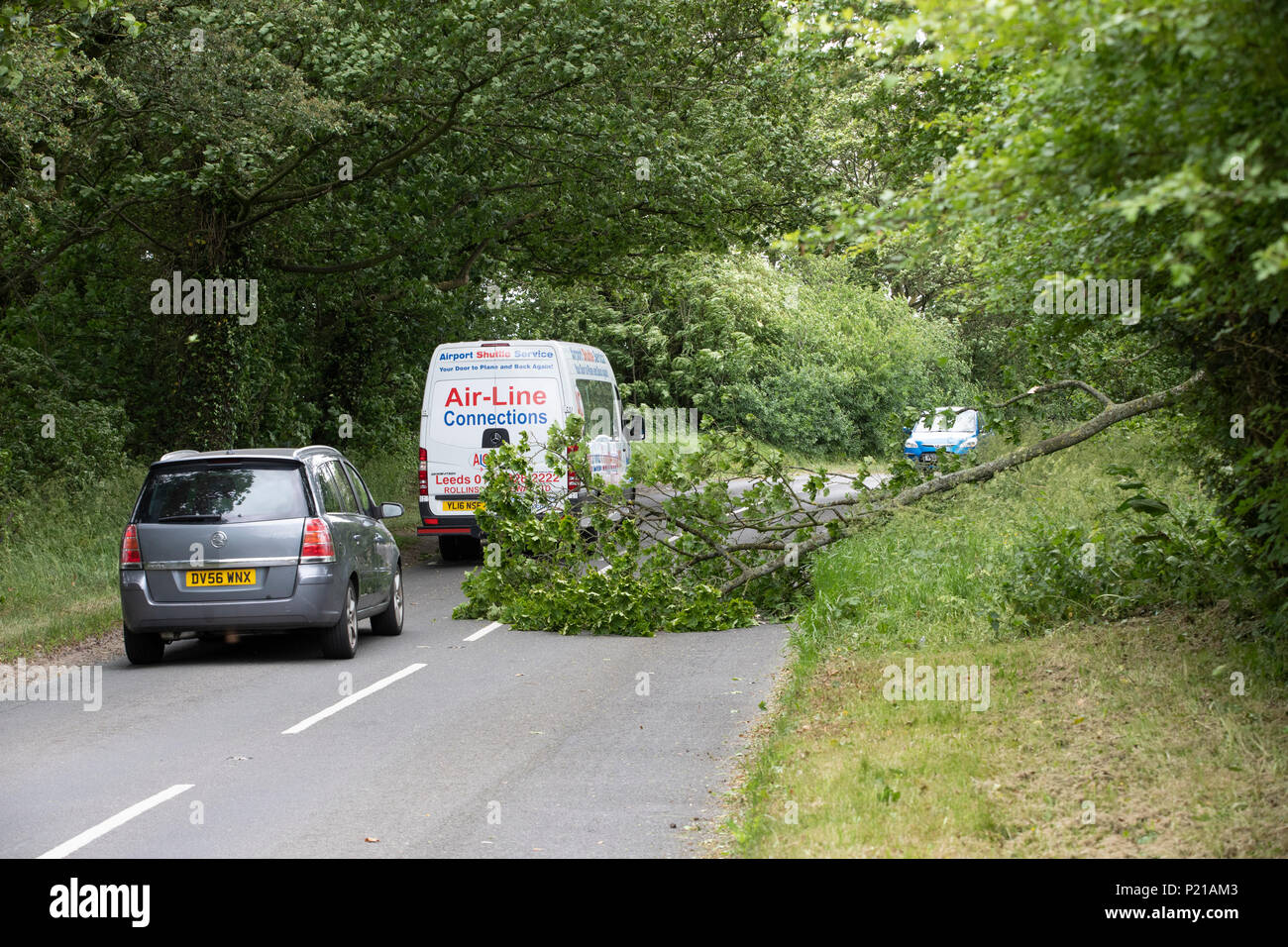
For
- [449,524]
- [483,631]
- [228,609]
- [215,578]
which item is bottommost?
[483,631]

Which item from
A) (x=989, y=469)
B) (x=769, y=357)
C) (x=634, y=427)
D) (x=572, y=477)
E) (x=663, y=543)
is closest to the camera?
(x=989, y=469)

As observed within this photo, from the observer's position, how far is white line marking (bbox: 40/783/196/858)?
20.3 ft

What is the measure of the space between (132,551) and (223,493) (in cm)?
89

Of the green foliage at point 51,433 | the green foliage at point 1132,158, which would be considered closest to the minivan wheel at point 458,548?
the green foliage at point 51,433

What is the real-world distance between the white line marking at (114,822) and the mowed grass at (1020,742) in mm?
3071

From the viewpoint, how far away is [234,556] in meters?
11.4

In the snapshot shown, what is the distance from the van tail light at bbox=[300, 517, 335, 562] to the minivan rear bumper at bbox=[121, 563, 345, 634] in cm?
8

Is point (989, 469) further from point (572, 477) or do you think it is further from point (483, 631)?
point (483, 631)

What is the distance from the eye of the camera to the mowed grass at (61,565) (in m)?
13.3

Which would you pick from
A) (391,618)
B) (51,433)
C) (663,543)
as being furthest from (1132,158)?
(51,433)

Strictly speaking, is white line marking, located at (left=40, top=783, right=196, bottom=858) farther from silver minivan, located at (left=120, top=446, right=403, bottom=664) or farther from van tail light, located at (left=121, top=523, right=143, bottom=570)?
van tail light, located at (left=121, top=523, right=143, bottom=570)

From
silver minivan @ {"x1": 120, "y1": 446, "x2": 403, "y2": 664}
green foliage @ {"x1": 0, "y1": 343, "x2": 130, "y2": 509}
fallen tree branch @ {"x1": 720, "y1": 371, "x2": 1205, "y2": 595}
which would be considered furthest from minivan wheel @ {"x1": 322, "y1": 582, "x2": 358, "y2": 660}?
green foliage @ {"x1": 0, "y1": 343, "x2": 130, "y2": 509}

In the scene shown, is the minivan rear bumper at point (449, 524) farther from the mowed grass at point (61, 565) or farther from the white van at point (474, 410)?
the mowed grass at point (61, 565)
